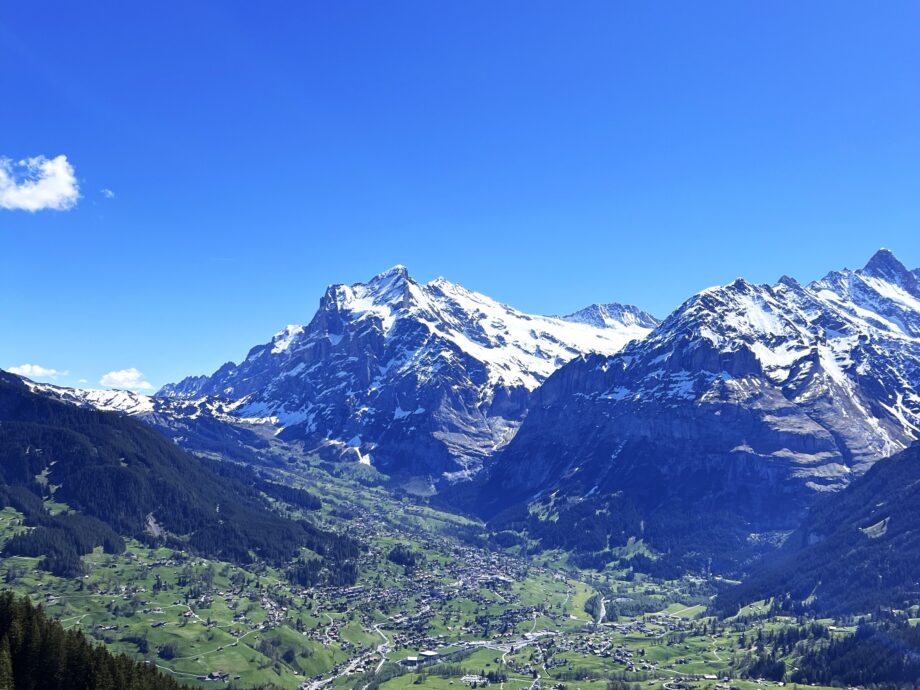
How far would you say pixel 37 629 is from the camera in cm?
15625

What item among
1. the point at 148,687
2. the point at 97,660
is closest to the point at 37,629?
the point at 97,660

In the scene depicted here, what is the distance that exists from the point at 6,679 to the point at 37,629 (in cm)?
1652

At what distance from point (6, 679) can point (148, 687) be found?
2673 cm

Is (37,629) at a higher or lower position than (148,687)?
higher

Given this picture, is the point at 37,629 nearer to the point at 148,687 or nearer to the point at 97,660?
the point at 97,660

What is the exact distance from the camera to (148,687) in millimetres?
159000

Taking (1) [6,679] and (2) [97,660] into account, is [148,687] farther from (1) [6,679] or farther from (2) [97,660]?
(1) [6,679]

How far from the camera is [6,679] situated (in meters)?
140

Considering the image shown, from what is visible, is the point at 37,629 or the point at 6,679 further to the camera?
the point at 37,629

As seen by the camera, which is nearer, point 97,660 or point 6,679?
point 6,679

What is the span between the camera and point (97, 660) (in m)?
154

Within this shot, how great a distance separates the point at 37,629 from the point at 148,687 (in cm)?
2318

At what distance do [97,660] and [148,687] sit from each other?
11.3 meters
